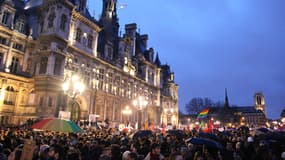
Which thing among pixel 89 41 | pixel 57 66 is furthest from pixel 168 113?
pixel 57 66

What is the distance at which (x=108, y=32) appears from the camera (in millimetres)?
48062

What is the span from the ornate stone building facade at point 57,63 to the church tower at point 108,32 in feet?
0.66

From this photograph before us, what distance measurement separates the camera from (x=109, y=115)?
41.3 metres

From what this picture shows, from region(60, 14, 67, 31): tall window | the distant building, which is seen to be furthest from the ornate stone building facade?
the distant building

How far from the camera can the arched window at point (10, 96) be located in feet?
92.1

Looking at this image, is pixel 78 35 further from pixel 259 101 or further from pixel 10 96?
pixel 259 101

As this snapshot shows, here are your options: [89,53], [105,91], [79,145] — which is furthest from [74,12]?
[79,145]

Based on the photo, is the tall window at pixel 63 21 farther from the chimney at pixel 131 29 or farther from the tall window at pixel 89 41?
the chimney at pixel 131 29

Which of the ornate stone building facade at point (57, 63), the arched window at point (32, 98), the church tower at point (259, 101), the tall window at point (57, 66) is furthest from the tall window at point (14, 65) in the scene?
the church tower at point (259, 101)

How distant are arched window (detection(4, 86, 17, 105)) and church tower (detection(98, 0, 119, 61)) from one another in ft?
53.8

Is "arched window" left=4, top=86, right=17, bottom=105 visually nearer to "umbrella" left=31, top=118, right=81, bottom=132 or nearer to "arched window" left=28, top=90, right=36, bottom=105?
"arched window" left=28, top=90, right=36, bottom=105

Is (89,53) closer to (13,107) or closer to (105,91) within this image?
(105,91)

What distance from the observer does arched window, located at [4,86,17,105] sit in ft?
92.1

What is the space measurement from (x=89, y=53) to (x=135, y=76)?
51.5 feet
